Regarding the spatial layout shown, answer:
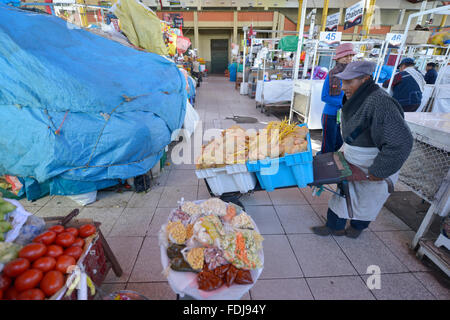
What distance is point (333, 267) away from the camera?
215 cm

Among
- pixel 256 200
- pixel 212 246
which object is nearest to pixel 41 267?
pixel 212 246

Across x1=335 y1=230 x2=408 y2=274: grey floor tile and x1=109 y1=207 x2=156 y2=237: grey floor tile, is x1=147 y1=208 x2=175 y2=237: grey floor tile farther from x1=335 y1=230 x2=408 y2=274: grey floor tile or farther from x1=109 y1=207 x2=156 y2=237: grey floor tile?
x1=335 y1=230 x2=408 y2=274: grey floor tile

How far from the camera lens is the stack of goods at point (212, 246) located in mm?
1300

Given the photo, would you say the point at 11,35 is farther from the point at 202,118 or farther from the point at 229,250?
the point at 202,118

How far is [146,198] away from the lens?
3.21m

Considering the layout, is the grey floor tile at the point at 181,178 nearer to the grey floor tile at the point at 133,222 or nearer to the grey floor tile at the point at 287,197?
the grey floor tile at the point at 133,222

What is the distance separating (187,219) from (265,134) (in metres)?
1.21

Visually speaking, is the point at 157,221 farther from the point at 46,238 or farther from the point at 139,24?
the point at 139,24

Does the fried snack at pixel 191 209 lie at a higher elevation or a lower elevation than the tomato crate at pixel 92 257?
higher

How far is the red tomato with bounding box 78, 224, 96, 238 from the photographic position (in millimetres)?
1541

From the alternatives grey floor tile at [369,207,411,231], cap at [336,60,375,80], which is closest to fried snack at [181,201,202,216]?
cap at [336,60,375,80]

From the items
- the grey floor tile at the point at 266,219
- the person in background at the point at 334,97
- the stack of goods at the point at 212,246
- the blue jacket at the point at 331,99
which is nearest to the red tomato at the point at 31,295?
the stack of goods at the point at 212,246

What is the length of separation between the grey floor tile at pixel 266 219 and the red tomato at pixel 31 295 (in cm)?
207

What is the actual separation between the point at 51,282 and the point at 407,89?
6054 millimetres
